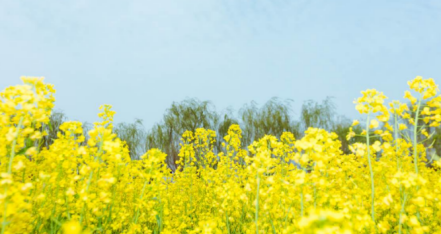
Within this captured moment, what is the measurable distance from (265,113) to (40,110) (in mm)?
11548

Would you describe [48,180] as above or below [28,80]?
below

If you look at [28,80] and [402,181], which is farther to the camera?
[28,80]

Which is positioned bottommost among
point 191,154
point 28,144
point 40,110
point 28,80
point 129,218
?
point 129,218

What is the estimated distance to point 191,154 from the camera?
16.6ft

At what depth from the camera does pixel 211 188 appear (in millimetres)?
4559

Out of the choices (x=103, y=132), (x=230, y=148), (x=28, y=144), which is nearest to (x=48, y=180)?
Answer: (x=28, y=144)

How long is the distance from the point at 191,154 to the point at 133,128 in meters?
8.80

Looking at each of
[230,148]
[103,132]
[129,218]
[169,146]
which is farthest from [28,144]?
[169,146]

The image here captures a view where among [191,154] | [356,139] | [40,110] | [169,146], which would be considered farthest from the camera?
[356,139]

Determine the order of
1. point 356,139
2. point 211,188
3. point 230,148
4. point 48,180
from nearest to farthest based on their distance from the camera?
1. point 48,180
2. point 211,188
3. point 230,148
4. point 356,139

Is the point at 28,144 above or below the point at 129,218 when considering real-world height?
above

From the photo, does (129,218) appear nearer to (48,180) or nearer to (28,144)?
(48,180)

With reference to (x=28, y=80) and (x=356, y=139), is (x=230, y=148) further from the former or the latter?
(x=356, y=139)

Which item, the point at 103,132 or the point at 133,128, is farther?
the point at 133,128
